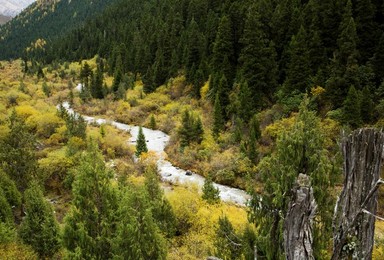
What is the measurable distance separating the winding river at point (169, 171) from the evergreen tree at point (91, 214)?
7982 mm

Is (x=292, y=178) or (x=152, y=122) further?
(x=152, y=122)

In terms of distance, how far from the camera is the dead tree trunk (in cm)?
451

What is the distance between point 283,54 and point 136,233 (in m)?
33.4

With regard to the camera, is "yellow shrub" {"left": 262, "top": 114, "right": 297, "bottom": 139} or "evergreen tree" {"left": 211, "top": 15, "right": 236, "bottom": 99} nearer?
"yellow shrub" {"left": 262, "top": 114, "right": 297, "bottom": 139}

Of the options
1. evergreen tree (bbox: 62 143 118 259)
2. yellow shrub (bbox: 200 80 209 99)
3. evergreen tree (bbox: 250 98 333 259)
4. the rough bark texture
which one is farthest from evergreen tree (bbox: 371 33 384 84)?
the rough bark texture

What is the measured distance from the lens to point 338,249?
4.74 m

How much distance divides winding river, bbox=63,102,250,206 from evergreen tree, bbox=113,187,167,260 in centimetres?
628

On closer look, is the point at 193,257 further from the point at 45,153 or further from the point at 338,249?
the point at 45,153

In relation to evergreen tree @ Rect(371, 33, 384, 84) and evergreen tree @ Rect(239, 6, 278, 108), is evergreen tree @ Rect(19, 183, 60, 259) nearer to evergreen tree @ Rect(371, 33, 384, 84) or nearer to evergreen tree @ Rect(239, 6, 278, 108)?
evergreen tree @ Rect(239, 6, 278, 108)

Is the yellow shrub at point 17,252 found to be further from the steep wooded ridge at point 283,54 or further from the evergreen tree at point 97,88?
the evergreen tree at point 97,88

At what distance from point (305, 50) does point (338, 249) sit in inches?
1450

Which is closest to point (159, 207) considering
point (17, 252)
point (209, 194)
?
point (209, 194)

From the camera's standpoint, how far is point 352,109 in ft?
102

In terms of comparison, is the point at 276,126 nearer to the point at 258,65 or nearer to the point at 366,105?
the point at 366,105
